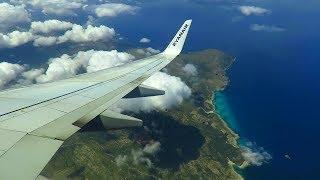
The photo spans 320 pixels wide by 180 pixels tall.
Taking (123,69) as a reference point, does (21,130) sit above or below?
above

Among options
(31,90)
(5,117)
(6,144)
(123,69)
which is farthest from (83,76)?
(6,144)

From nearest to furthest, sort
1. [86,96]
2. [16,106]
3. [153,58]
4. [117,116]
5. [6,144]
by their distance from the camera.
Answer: [6,144], [16,106], [117,116], [86,96], [153,58]

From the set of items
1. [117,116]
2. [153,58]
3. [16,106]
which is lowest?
[153,58]

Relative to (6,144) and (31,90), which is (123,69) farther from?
(6,144)

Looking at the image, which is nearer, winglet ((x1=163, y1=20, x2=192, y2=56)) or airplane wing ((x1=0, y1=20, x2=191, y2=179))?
airplane wing ((x1=0, y1=20, x2=191, y2=179))

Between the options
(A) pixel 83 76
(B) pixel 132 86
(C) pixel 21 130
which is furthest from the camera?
(A) pixel 83 76
